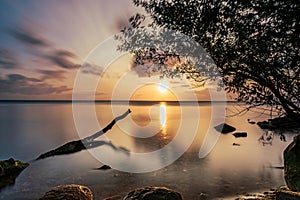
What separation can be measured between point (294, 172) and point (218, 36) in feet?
32.3

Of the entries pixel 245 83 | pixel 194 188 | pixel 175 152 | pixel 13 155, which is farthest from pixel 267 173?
pixel 13 155

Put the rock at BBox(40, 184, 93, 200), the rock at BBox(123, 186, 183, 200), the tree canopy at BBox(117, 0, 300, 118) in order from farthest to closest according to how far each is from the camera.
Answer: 1. the rock at BBox(40, 184, 93, 200)
2. the rock at BBox(123, 186, 183, 200)
3. the tree canopy at BBox(117, 0, 300, 118)

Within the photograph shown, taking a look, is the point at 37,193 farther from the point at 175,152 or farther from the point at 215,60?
the point at 175,152

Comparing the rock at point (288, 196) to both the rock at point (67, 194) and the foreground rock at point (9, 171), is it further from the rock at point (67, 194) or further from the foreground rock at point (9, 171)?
the foreground rock at point (9, 171)

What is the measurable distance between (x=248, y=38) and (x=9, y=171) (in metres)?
23.6

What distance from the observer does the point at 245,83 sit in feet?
22.5

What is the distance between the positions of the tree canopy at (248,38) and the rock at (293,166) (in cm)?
766

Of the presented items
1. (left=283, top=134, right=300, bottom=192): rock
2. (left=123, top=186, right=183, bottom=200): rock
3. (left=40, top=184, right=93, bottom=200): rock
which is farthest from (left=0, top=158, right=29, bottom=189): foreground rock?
(left=283, top=134, right=300, bottom=192): rock

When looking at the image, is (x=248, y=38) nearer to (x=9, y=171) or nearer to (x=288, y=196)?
(x=288, y=196)

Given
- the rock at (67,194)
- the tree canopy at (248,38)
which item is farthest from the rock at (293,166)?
the rock at (67,194)

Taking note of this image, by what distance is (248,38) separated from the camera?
18.9ft

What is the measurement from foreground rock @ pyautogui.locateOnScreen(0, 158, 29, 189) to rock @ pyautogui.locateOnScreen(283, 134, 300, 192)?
64.6 feet

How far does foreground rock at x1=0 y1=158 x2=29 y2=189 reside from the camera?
1941 cm

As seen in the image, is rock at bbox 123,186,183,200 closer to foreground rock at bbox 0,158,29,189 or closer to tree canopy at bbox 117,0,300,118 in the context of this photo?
tree canopy at bbox 117,0,300,118
